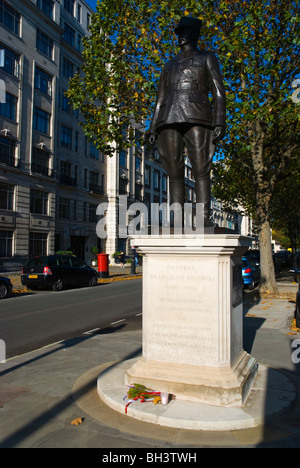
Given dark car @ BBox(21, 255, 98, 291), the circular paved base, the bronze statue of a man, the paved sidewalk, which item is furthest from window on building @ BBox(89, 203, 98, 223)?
the circular paved base

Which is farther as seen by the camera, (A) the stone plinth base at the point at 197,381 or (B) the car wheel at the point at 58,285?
(B) the car wheel at the point at 58,285

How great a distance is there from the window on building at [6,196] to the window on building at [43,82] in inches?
384

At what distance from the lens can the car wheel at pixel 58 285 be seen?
1756cm

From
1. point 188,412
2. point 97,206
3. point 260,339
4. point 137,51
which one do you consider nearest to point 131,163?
point 97,206

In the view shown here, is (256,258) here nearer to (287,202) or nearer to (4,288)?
(287,202)

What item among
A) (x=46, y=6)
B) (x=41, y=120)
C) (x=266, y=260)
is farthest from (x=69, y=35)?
(x=266, y=260)

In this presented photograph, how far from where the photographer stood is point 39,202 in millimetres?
32906

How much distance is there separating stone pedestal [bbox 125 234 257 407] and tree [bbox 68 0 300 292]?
835 cm

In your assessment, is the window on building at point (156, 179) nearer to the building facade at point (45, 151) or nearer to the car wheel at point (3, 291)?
the building facade at point (45, 151)

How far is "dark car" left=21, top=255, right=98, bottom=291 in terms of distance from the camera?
17.3m

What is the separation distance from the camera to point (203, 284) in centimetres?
425

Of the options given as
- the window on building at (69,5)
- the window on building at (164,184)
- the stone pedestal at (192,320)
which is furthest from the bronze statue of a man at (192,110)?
the window on building at (164,184)

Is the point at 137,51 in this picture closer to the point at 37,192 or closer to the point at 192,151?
the point at 192,151
